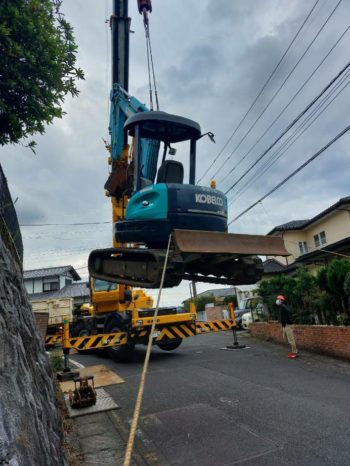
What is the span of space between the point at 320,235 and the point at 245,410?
2152cm

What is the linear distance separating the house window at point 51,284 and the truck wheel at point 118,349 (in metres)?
25.2

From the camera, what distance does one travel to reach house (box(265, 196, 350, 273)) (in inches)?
661

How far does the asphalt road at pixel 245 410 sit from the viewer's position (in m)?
4.25

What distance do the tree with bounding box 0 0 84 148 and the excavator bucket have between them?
2.29 m

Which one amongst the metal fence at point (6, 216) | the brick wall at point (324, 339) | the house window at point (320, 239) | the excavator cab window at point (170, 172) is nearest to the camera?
the metal fence at point (6, 216)

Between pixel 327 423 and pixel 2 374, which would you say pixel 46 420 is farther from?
pixel 327 423

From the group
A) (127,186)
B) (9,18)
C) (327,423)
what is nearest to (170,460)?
(327,423)

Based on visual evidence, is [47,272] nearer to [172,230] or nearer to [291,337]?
[291,337]

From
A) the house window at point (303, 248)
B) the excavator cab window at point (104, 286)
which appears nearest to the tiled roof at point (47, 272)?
the house window at point (303, 248)

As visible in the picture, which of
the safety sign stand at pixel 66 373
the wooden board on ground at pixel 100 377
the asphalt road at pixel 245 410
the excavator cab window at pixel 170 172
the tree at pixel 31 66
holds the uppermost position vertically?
the tree at pixel 31 66

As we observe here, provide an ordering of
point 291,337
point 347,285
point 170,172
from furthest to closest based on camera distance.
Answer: point 291,337
point 347,285
point 170,172

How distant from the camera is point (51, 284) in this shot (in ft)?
114

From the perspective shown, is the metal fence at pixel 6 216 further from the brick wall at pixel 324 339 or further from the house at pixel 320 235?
the house at pixel 320 235

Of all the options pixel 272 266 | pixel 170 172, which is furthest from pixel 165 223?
pixel 272 266
